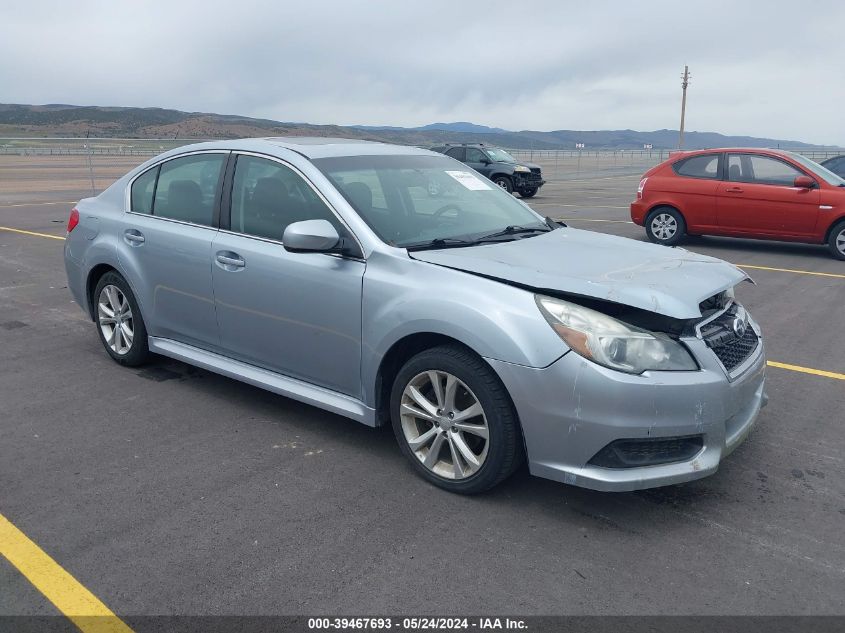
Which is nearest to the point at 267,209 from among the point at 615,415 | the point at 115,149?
the point at 615,415

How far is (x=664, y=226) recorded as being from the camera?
1210cm

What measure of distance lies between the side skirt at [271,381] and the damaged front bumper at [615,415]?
95 cm

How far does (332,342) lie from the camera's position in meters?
4.02

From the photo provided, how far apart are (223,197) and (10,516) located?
2144 mm

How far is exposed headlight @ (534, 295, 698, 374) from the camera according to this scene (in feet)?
10.7

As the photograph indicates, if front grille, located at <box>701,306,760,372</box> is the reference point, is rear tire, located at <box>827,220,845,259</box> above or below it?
below

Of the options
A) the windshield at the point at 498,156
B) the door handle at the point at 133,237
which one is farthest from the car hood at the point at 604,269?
the windshield at the point at 498,156

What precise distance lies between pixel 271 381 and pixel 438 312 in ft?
4.35

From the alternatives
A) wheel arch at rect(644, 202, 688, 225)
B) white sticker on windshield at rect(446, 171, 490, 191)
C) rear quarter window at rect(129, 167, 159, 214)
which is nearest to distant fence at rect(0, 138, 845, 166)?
wheel arch at rect(644, 202, 688, 225)

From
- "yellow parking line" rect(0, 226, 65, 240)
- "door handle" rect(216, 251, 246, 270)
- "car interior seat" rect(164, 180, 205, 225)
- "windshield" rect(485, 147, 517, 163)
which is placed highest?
"windshield" rect(485, 147, 517, 163)

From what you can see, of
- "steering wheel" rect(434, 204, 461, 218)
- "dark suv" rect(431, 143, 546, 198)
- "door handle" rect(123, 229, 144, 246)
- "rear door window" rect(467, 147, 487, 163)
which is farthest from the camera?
"rear door window" rect(467, 147, 487, 163)

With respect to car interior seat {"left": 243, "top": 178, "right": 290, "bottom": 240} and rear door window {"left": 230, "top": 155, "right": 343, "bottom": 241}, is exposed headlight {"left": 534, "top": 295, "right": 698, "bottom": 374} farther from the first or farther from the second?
car interior seat {"left": 243, "top": 178, "right": 290, "bottom": 240}

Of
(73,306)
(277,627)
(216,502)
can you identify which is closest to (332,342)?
(216,502)

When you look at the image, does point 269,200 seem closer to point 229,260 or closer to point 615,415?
point 229,260
